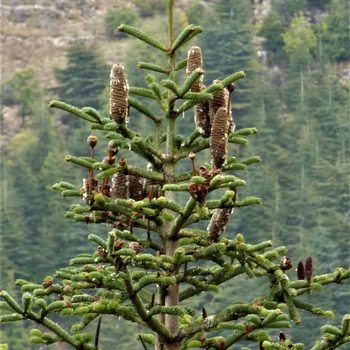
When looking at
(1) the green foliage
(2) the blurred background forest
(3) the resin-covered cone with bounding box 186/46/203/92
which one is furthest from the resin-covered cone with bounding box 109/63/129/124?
(1) the green foliage

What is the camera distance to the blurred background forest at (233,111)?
117m

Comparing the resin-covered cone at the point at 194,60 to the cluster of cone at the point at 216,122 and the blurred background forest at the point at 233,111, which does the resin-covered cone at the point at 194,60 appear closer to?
the cluster of cone at the point at 216,122

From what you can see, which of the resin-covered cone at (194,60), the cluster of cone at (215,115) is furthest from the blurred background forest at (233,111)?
the resin-covered cone at (194,60)

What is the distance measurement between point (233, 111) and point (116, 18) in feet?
68.7

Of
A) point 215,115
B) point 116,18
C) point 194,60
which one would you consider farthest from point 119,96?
point 116,18

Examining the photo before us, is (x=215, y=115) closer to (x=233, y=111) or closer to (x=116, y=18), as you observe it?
(x=233, y=111)

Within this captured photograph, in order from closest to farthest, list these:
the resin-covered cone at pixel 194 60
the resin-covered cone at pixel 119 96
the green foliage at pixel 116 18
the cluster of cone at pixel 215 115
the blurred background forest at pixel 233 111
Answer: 1. the cluster of cone at pixel 215 115
2. the resin-covered cone at pixel 119 96
3. the resin-covered cone at pixel 194 60
4. the blurred background forest at pixel 233 111
5. the green foliage at pixel 116 18

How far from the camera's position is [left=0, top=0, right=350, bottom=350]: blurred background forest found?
385ft

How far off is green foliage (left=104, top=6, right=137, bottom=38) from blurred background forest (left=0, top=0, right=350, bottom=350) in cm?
18

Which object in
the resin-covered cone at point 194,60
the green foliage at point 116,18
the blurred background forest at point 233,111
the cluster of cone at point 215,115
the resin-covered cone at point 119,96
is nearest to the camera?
the cluster of cone at point 215,115

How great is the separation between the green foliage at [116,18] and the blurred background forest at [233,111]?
185 millimetres

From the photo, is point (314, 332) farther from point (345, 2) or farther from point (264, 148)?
point (345, 2)

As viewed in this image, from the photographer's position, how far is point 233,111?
149 meters

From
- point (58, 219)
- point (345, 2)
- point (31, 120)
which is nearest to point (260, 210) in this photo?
point (58, 219)
